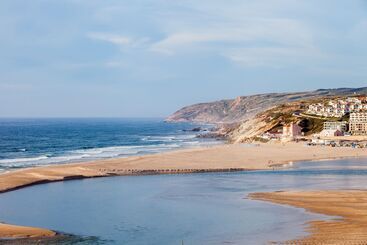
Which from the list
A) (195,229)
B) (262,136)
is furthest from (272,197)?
(262,136)

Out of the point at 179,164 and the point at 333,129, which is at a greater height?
the point at 333,129

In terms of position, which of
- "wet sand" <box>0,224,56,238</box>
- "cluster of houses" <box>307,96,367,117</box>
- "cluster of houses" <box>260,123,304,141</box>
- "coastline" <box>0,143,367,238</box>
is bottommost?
"wet sand" <box>0,224,56,238</box>

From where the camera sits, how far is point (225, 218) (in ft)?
94.0

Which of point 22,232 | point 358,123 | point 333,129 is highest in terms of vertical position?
point 358,123

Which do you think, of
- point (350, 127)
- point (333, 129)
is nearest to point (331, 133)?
point (333, 129)

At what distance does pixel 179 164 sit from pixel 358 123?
5807cm

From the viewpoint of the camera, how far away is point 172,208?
105 feet

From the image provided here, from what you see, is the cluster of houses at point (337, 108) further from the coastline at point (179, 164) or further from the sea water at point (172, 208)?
the sea water at point (172, 208)

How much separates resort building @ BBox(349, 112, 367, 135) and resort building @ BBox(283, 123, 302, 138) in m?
10.5

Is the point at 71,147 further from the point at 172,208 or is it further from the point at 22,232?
the point at 22,232

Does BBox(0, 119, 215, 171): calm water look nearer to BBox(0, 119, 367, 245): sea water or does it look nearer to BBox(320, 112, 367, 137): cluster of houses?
BBox(0, 119, 367, 245): sea water

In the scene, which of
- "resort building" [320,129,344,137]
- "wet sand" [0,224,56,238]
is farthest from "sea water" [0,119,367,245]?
"resort building" [320,129,344,137]

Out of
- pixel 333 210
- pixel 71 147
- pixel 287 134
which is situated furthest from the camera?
pixel 287 134

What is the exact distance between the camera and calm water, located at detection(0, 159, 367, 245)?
2514 centimetres
